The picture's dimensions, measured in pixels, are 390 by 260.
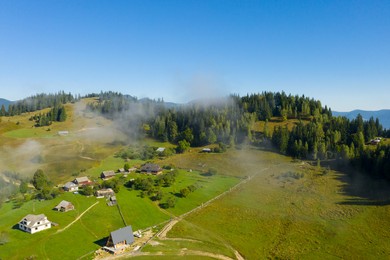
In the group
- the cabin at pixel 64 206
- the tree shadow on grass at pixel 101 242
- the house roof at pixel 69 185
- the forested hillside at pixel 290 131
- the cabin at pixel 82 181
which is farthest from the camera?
the forested hillside at pixel 290 131

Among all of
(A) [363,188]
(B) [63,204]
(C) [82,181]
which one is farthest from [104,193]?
(A) [363,188]

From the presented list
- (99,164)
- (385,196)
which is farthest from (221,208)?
(99,164)

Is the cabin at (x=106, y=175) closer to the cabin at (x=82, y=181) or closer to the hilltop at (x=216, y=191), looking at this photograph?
the hilltop at (x=216, y=191)

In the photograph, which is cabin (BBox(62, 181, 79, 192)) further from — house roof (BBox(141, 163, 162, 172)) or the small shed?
the small shed

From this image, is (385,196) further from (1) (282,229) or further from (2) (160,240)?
(2) (160,240)

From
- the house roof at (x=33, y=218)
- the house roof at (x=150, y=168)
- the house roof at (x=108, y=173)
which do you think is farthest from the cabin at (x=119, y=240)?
the house roof at (x=150, y=168)
